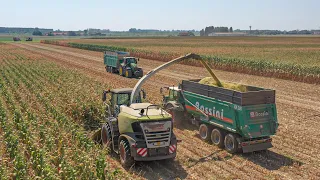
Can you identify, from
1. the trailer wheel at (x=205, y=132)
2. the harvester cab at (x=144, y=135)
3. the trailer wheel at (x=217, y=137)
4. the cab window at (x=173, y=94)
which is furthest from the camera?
the cab window at (x=173, y=94)

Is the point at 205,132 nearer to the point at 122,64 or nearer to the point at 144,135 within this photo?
→ the point at 144,135

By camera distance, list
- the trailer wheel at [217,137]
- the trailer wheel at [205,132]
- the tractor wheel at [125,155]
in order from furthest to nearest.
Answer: the trailer wheel at [205,132]
the trailer wheel at [217,137]
the tractor wheel at [125,155]

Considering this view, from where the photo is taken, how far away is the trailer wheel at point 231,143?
41.7 ft

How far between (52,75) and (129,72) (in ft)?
22.9

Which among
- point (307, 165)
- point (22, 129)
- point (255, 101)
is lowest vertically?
point (307, 165)

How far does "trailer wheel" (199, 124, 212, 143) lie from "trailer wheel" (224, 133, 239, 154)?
1105mm

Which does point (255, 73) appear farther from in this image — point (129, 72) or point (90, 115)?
point (90, 115)

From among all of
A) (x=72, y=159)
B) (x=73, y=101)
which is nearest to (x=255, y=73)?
(x=73, y=101)

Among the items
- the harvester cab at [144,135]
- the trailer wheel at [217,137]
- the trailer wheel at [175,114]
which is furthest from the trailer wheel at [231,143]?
the trailer wheel at [175,114]

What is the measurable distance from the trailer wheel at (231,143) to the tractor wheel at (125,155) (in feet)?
13.0

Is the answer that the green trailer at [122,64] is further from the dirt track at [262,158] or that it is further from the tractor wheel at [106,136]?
the tractor wheel at [106,136]

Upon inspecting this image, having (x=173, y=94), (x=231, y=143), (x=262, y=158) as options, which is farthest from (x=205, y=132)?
(x=173, y=94)

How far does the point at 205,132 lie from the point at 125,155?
179 inches

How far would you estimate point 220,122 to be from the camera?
13.4 m
